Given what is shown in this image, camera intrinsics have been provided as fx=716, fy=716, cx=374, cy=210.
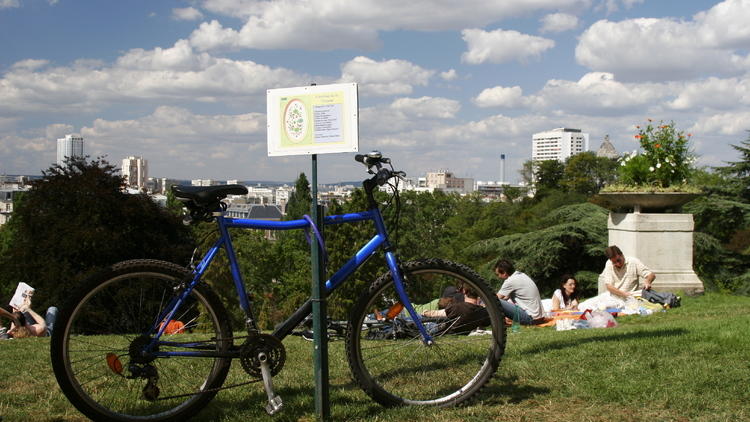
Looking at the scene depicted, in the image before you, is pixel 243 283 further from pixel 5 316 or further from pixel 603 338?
pixel 5 316

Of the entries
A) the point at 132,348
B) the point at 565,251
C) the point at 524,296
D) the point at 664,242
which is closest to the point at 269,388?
the point at 132,348

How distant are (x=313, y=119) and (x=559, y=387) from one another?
7.61 feet

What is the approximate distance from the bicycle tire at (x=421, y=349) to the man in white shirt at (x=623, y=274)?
8.23 metres

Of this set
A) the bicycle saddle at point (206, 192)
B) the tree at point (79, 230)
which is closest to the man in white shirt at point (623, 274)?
the bicycle saddle at point (206, 192)

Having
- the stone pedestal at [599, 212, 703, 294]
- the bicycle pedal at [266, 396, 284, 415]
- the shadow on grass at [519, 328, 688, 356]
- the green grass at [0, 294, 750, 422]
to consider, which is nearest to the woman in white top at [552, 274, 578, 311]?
the stone pedestal at [599, 212, 703, 294]

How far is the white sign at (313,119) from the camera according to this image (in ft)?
13.2

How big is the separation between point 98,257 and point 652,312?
74.3 feet

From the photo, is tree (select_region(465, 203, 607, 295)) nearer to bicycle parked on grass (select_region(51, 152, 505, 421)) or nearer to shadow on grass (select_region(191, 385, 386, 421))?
bicycle parked on grass (select_region(51, 152, 505, 421))

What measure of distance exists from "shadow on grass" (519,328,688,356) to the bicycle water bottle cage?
3018 millimetres

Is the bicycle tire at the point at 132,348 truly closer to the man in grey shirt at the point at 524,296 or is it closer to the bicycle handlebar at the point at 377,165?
the bicycle handlebar at the point at 377,165

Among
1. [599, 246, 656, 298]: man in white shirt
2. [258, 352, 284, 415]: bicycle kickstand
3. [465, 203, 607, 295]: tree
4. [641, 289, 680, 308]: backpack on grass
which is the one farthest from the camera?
[465, 203, 607, 295]: tree

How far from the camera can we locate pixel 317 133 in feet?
13.3

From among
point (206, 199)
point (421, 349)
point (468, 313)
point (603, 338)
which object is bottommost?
point (603, 338)

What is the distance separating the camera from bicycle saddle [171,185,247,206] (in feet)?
12.8
